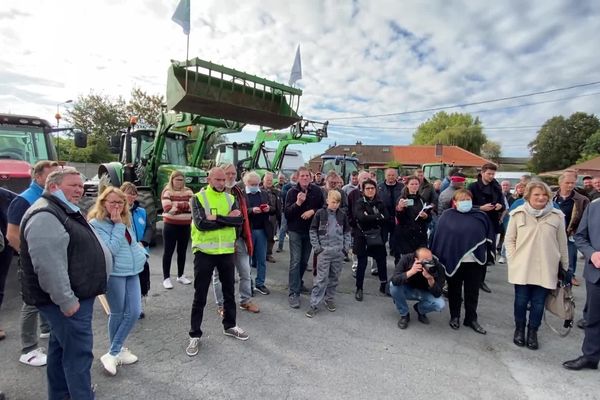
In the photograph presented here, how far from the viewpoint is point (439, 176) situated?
17.8 m

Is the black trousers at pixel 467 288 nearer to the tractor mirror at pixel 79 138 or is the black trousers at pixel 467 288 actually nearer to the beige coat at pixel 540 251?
the beige coat at pixel 540 251

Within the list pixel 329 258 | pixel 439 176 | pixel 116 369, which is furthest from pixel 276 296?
pixel 439 176

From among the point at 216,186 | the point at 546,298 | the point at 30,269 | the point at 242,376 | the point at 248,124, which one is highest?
the point at 248,124

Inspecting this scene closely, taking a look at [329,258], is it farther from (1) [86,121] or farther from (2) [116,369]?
(1) [86,121]

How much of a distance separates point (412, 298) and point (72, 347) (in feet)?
11.7

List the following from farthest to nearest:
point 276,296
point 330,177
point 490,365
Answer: point 330,177 → point 276,296 → point 490,365

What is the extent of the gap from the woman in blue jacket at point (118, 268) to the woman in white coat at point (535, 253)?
3.93 metres

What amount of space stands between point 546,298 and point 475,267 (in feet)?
2.46

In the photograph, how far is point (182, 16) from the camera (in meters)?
7.53

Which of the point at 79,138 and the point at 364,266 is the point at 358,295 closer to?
the point at 364,266

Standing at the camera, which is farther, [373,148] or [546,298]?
Answer: [373,148]

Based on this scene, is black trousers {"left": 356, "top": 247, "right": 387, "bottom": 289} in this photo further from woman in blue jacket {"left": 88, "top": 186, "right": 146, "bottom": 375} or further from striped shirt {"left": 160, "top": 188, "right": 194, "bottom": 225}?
woman in blue jacket {"left": 88, "top": 186, "right": 146, "bottom": 375}

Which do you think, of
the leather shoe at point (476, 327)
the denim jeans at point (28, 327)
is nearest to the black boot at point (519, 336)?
the leather shoe at point (476, 327)

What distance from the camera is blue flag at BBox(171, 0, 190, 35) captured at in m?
7.45
